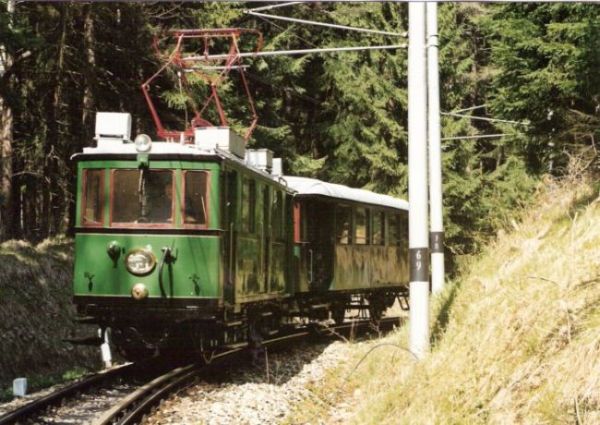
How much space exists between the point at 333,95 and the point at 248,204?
A: 66.3ft

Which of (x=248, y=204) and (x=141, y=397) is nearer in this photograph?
(x=141, y=397)

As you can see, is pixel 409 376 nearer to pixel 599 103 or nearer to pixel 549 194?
pixel 549 194

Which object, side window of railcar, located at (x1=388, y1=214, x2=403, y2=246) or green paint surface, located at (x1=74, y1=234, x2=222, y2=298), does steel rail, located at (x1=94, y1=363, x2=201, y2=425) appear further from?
side window of railcar, located at (x1=388, y1=214, x2=403, y2=246)

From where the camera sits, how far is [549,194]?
13344 millimetres

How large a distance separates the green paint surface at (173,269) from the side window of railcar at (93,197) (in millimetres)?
323

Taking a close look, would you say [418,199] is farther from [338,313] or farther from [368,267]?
[368,267]

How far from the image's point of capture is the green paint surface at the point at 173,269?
10.9 metres

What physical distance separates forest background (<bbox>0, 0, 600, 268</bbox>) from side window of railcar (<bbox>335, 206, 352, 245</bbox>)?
2565 mm

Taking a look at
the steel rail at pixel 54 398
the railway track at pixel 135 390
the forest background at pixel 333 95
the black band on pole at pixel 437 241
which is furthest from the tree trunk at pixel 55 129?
the steel rail at pixel 54 398

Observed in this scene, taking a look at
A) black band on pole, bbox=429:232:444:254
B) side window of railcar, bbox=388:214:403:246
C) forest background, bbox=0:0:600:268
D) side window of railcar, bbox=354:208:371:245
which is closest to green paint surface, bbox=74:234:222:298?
black band on pole, bbox=429:232:444:254

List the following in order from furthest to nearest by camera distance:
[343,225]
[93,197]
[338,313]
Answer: [338,313], [343,225], [93,197]

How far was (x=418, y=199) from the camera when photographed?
891 centimetres

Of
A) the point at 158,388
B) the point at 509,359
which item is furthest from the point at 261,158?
the point at 509,359

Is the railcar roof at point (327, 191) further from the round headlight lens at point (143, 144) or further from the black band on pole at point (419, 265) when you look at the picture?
the black band on pole at point (419, 265)
